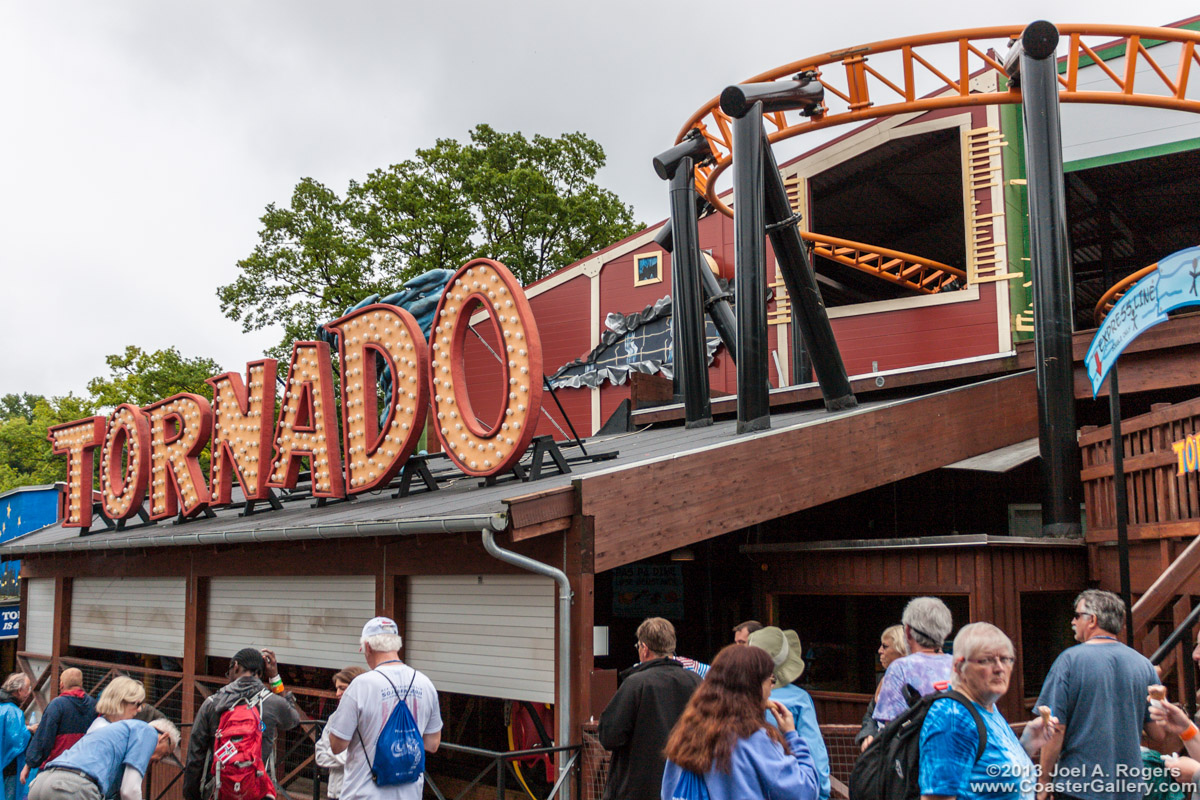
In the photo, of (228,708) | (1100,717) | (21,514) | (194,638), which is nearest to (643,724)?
(1100,717)

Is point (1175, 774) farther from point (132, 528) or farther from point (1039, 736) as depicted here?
point (132, 528)

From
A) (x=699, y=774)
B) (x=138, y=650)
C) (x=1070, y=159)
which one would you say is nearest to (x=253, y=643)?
(x=138, y=650)

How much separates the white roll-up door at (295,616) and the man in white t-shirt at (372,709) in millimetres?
3679

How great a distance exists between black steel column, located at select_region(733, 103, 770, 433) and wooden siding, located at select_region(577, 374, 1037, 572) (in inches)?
49.4

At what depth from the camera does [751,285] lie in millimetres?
11258

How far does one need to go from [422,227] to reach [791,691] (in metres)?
34.7

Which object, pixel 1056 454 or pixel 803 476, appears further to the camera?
pixel 1056 454

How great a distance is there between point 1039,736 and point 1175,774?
2.11ft

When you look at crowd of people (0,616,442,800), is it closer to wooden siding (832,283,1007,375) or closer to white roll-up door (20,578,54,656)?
white roll-up door (20,578,54,656)

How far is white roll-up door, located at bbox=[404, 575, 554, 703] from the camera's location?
25.5 feet

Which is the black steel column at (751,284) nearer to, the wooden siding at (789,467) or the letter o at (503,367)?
the wooden siding at (789,467)

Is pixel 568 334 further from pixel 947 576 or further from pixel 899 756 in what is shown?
pixel 899 756

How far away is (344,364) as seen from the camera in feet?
37.8

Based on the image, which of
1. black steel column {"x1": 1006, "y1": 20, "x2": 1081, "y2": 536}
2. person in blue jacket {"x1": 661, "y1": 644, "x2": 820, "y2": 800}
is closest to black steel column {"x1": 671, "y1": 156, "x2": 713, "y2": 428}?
black steel column {"x1": 1006, "y1": 20, "x2": 1081, "y2": 536}
